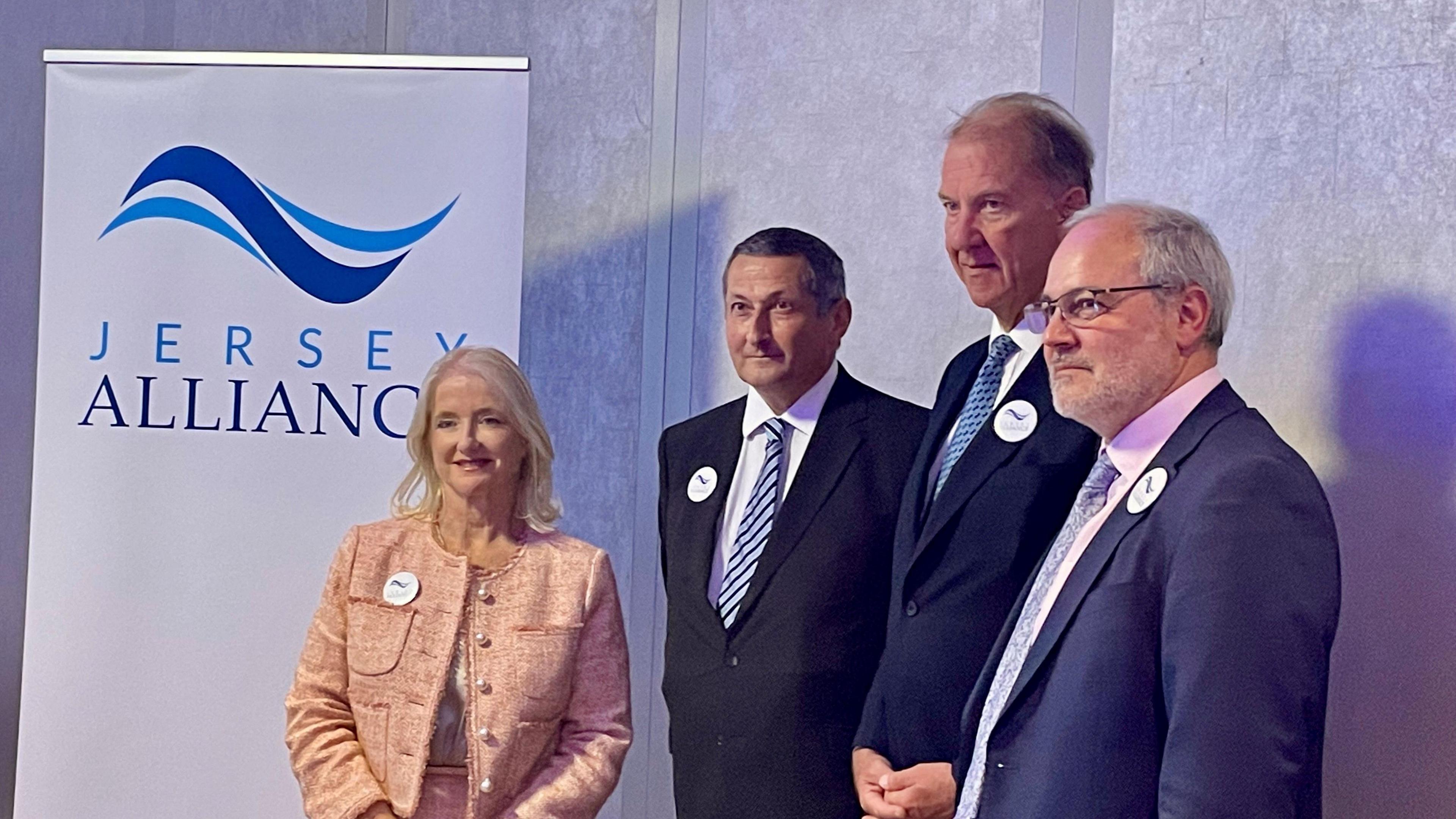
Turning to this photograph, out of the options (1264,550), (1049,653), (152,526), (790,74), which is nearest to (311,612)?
(152,526)

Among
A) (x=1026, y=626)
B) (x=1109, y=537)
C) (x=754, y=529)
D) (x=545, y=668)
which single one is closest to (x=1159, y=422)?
(x=1109, y=537)

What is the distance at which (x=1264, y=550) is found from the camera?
79.6 inches

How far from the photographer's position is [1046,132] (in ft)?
9.12

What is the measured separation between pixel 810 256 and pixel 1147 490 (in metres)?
1.05

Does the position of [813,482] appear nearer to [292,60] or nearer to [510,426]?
[510,426]

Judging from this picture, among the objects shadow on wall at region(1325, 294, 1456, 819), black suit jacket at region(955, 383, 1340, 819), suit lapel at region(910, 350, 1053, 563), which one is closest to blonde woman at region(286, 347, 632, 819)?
suit lapel at region(910, 350, 1053, 563)

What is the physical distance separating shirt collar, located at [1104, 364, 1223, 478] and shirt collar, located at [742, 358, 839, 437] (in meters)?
0.85

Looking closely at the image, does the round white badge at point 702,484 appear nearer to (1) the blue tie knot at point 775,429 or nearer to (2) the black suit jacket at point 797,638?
(2) the black suit jacket at point 797,638

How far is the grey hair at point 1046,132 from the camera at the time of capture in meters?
2.77

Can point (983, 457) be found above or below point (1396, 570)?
above

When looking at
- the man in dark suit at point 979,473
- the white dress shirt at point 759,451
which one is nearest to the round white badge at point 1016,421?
the man in dark suit at point 979,473

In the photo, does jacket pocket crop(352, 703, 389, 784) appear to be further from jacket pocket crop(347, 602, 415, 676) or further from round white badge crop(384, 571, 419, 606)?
round white badge crop(384, 571, 419, 606)

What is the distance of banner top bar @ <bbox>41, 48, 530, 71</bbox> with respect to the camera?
12.2 ft

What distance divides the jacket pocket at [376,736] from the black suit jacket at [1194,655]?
3.88ft
